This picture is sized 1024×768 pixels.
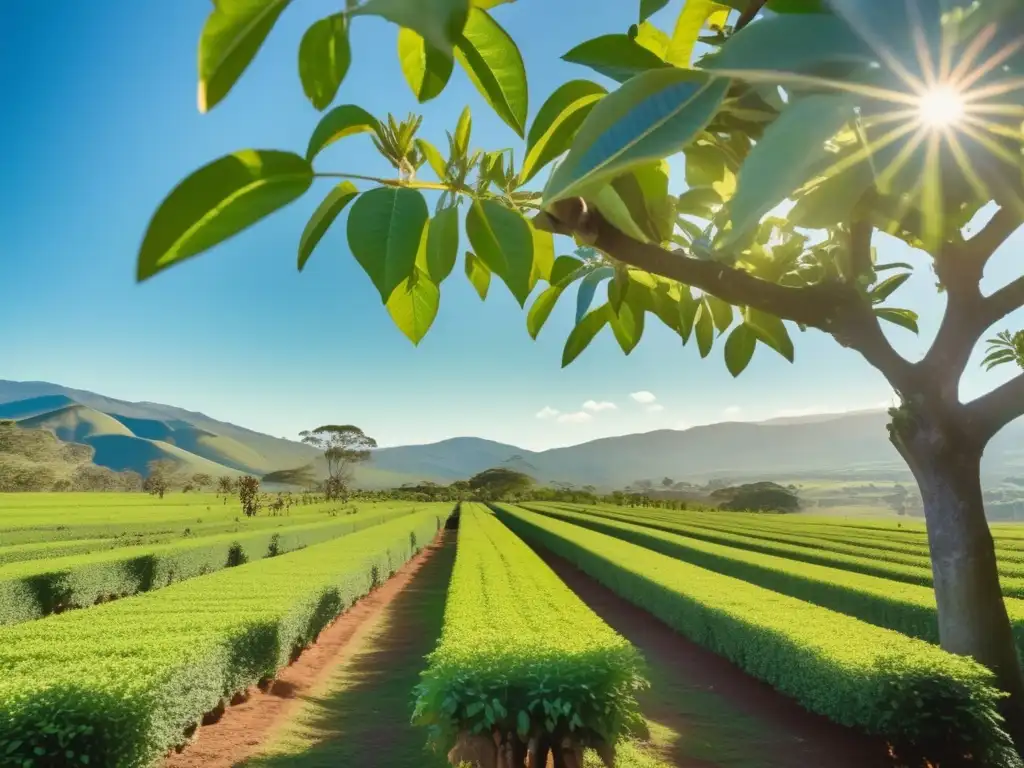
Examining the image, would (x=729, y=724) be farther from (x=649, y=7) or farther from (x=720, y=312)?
→ (x=649, y=7)

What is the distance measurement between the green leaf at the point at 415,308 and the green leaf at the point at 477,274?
0.40 metres

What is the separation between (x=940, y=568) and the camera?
284cm

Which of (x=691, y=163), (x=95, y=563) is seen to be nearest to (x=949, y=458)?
(x=691, y=163)

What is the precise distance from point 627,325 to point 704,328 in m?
0.37

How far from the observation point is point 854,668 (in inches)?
233

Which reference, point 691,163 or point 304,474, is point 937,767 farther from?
point 304,474

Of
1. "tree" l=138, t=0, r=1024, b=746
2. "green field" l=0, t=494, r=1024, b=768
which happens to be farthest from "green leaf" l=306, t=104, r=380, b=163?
"green field" l=0, t=494, r=1024, b=768

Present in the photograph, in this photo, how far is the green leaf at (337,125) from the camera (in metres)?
0.59

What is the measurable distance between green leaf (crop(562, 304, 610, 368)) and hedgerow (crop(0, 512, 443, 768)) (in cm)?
489

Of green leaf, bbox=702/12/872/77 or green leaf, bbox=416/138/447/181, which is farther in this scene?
green leaf, bbox=416/138/447/181

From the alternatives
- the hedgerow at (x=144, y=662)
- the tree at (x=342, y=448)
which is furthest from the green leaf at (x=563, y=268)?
the tree at (x=342, y=448)

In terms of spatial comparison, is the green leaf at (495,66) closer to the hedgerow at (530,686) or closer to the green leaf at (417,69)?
the green leaf at (417,69)

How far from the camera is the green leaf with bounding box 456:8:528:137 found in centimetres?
60

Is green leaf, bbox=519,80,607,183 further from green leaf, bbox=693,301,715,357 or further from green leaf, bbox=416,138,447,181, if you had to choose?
green leaf, bbox=693,301,715,357
